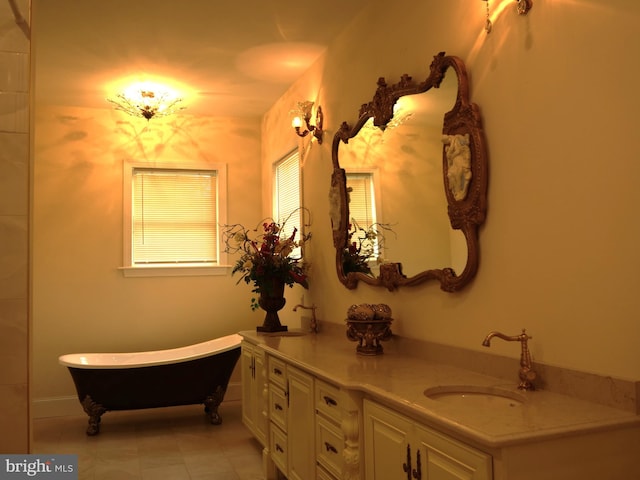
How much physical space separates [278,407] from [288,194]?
2.33m

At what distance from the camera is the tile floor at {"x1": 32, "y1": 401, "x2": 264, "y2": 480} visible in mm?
3955

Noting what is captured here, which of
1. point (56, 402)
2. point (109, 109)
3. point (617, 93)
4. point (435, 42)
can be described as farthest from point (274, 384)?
point (109, 109)

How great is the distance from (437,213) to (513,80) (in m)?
0.73

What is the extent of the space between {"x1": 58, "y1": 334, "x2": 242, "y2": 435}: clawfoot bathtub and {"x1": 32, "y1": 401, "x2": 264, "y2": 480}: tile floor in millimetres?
214

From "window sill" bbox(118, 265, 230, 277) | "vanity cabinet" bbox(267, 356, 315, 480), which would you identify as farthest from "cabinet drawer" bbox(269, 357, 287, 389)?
"window sill" bbox(118, 265, 230, 277)

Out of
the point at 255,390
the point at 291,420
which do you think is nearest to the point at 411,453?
the point at 291,420

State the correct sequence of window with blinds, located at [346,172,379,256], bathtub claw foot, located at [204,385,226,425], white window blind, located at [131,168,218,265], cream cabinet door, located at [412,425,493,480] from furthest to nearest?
white window blind, located at [131,168,218,265]
bathtub claw foot, located at [204,385,226,425]
window with blinds, located at [346,172,379,256]
cream cabinet door, located at [412,425,493,480]

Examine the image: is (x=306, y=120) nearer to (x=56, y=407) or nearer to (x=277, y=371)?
(x=277, y=371)

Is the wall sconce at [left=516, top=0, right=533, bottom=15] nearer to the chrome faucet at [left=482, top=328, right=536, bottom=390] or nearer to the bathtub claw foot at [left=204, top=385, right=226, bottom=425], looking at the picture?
the chrome faucet at [left=482, top=328, right=536, bottom=390]

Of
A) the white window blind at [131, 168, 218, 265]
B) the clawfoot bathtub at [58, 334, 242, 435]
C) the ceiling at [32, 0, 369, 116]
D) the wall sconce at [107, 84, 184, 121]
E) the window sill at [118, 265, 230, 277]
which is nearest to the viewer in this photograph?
the ceiling at [32, 0, 369, 116]

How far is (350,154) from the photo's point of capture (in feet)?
12.6

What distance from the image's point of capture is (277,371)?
355cm

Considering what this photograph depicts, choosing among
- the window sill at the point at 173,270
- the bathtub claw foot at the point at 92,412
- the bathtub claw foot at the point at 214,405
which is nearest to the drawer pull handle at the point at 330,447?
the bathtub claw foot at the point at 214,405

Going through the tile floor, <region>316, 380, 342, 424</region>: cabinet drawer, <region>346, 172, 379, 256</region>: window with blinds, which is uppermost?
<region>346, 172, 379, 256</region>: window with blinds
